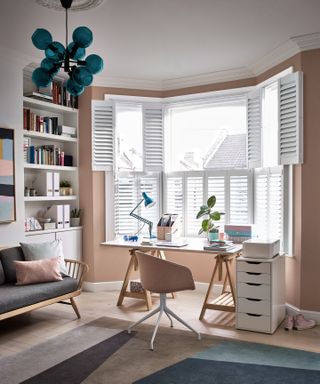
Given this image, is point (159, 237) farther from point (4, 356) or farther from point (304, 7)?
point (304, 7)

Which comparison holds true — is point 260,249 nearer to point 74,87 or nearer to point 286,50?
point 286,50

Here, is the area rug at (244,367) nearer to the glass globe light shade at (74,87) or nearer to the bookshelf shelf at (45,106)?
the glass globe light shade at (74,87)

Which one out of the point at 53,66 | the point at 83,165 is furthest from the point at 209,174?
the point at 53,66

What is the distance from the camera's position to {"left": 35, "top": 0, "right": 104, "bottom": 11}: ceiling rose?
10.7 ft

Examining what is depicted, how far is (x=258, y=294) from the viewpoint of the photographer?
3934 mm

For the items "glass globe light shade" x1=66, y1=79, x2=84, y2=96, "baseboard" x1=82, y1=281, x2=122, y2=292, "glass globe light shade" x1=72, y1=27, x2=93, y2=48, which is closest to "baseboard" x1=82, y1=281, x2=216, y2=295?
"baseboard" x1=82, y1=281, x2=122, y2=292

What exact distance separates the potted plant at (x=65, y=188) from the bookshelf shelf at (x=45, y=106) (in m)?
0.93

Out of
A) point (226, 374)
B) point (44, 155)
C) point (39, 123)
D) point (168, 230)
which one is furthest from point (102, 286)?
point (226, 374)

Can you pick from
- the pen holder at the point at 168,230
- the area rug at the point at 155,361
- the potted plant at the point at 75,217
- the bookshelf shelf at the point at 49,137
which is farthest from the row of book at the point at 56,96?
the area rug at the point at 155,361

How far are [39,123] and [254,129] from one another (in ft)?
8.46

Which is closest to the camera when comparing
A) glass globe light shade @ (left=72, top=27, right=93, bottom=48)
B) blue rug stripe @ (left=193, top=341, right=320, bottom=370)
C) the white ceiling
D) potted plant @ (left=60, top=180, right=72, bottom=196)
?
glass globe light shade @ (left=72, top=27, right=93, bottom=48)

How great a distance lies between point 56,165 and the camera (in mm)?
5305

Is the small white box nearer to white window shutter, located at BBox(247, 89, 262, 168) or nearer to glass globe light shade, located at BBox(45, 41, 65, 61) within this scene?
white window shutter, located at BBox(247, 89, 262, 168)

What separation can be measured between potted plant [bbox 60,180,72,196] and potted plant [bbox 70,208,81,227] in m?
0.24
